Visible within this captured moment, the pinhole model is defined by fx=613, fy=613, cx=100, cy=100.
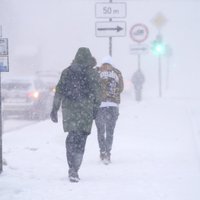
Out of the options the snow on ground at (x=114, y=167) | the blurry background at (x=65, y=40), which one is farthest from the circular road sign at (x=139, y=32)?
the blurry background at (x=65, y=40)

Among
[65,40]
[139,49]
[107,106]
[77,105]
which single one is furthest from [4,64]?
[65,40]

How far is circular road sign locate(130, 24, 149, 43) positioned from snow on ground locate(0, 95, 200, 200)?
3.22 meters

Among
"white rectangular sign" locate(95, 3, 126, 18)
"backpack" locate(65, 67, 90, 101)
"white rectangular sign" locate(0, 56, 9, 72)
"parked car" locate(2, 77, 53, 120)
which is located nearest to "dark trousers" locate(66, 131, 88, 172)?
"backpack" locate(65, 67, 90, 101)

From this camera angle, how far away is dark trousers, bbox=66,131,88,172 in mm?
8992

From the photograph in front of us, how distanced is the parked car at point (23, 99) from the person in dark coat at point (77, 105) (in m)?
11.3

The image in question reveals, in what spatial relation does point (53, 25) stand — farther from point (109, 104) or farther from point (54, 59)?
point (109, 104)

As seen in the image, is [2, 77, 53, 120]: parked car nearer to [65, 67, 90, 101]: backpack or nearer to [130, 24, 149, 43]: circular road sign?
[130, 24, 149, 43]: circular road sign

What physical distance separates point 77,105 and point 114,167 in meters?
1.95

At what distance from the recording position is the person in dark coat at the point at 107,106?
35.4ft

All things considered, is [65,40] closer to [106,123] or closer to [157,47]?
[157,47]

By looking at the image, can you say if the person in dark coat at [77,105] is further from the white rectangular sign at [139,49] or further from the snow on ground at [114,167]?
the white rectangular sign at [139,49]

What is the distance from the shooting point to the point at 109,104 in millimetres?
10828

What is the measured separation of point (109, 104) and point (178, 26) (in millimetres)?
94169

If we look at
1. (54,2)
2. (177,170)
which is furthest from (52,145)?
(54,2)
